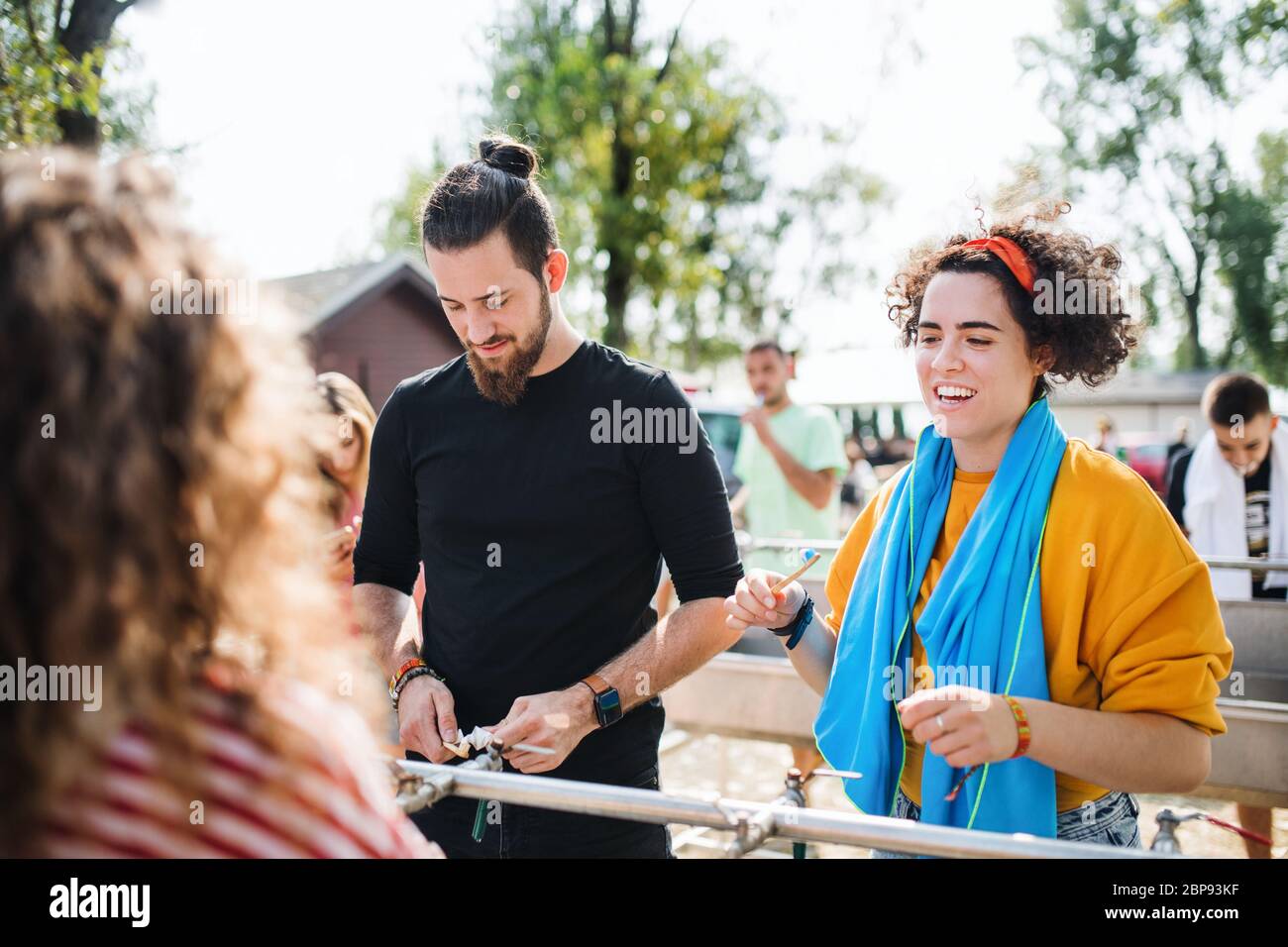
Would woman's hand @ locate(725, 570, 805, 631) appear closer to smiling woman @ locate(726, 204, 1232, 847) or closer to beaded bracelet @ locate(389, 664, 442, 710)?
smiling woman @ locate(726, 204, 1232, 847)

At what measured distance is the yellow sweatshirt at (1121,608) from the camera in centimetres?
170

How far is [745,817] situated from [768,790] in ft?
15.9

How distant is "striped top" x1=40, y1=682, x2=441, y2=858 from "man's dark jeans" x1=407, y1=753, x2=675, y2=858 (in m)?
1.21

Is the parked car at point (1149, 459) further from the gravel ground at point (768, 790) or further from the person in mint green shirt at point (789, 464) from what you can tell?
the person in mint green shirt at point (789, 464)

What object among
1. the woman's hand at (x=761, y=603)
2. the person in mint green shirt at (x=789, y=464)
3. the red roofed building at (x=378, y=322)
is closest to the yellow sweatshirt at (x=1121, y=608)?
the woman's hand at (x=761, y=603)

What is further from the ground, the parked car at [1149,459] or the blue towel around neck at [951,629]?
the parked car at [1149,459]

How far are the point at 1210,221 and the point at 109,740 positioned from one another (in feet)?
125

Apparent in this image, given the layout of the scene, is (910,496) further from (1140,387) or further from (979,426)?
(1140,387)

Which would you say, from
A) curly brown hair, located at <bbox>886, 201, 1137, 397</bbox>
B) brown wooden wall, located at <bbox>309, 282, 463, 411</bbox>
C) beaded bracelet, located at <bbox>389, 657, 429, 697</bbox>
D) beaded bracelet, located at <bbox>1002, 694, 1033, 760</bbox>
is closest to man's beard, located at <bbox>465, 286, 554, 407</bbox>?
beaded bracelet, located at <bbox>389, 657, 429, 697</bbox>

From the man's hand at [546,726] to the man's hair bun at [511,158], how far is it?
1.21 m

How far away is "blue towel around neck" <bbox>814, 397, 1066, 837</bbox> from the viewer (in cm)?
180

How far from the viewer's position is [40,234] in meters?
0.92

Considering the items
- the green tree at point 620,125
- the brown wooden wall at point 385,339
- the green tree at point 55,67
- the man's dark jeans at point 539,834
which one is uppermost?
the green tree at point 620,125
